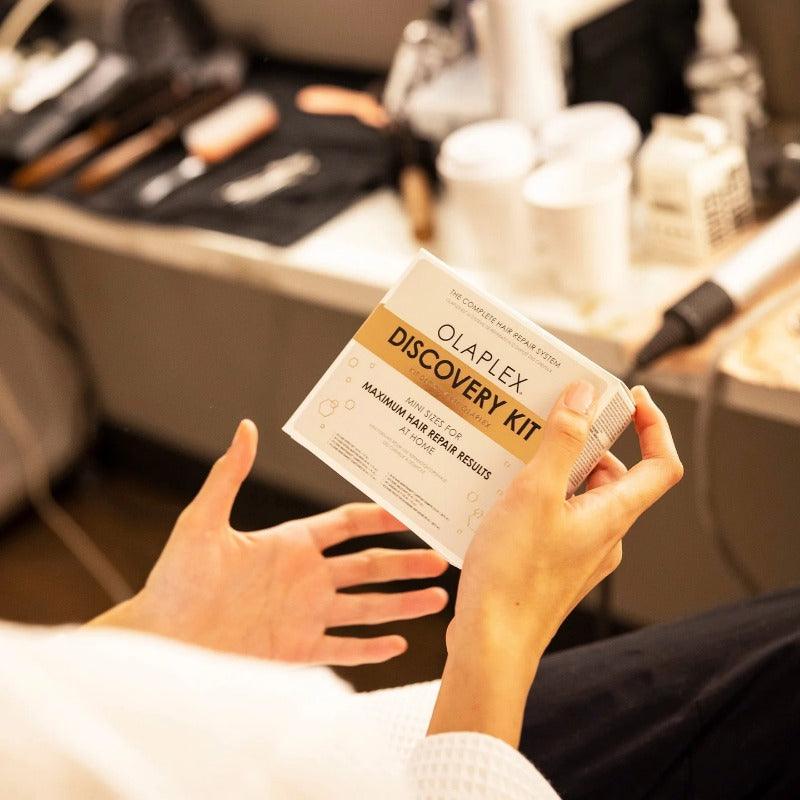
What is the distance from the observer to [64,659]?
1.21 ft

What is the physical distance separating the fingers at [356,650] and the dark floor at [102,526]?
20.5 inches

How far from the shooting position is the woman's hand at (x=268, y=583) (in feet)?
2.19

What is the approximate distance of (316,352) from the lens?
3.91ft

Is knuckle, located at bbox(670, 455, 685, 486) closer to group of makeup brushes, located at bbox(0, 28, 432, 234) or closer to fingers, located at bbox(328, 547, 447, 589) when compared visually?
fingers, located at bbox(328, 547, 447, 589)

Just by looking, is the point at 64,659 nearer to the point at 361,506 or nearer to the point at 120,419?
the point at 361,506

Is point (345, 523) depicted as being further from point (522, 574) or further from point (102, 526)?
point (102, 526)

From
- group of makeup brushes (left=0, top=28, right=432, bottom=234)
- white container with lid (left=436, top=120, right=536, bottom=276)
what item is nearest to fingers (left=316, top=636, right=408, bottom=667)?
white container with lid (left=436, top=120, right=536, bottom=276)

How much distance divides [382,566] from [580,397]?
0.28 m

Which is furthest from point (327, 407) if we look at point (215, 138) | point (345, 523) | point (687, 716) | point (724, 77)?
point (215, 138)

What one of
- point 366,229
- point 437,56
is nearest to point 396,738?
point 366,229

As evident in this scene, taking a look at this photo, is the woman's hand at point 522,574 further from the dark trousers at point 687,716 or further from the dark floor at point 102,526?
the dark floor at point 102,526

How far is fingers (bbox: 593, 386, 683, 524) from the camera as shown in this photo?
512 millimetres

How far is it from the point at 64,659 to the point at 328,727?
0.10 metres

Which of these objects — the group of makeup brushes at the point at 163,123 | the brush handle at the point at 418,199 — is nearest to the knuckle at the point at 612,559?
the brush handle at the point at 418,199
